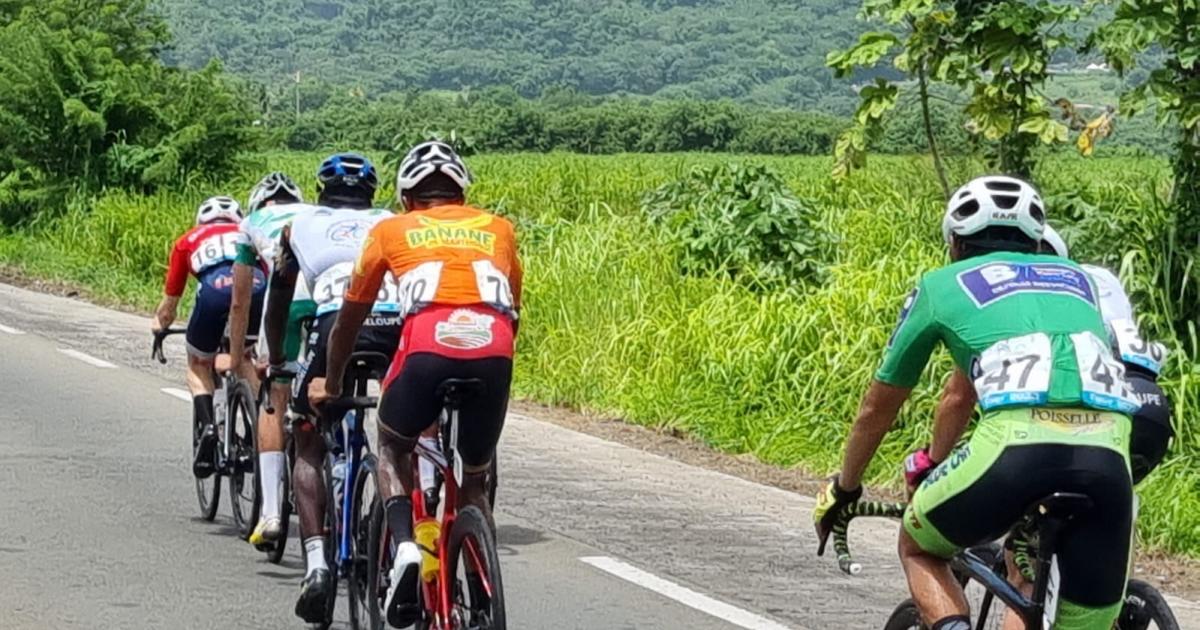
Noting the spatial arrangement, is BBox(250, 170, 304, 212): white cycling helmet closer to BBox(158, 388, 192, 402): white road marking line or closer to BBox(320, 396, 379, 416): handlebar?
BBox(320, 396, 379, 416): handlebar

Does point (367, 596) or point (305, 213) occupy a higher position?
point (305, 213)

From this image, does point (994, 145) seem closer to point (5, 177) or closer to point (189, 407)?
point (189, 407)

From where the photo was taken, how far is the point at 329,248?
24.8ft

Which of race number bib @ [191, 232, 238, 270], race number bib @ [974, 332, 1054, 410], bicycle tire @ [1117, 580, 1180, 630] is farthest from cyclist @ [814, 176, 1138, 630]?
race number bib @ [191, 232, 238, 270]

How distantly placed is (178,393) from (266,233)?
20.8ft

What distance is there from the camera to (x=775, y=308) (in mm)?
14125

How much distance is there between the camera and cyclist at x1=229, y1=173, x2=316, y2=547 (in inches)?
329

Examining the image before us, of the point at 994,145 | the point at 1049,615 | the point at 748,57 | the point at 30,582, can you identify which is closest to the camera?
the point at 1049,615

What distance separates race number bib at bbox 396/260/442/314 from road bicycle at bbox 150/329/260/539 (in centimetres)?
296

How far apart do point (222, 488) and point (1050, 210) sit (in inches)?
269

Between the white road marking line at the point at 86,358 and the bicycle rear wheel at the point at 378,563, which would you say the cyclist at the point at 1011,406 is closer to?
the bicycle rear wheel at the point at 378,563

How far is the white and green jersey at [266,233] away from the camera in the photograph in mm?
8188

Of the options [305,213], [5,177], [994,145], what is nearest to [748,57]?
[5,177]

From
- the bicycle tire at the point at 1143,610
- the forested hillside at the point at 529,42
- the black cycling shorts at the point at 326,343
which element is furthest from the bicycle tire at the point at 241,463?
the forested hillside at the point at 529,42
